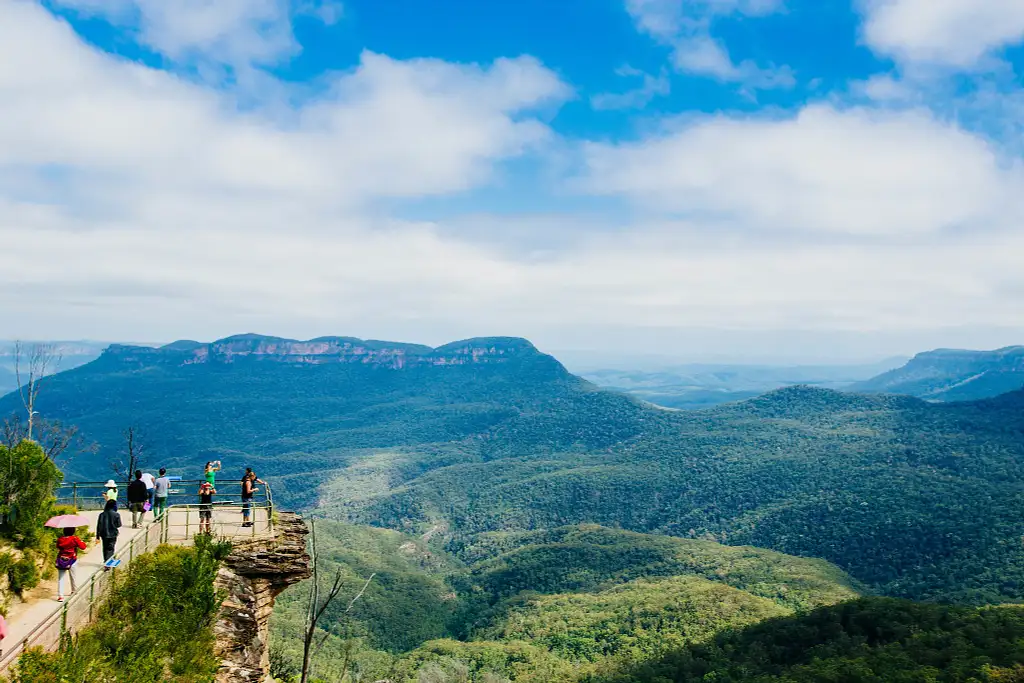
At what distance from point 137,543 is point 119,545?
0.69 meters

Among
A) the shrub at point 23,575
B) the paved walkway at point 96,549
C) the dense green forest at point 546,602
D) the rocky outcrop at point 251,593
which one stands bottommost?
the dense green forest at point 546,602

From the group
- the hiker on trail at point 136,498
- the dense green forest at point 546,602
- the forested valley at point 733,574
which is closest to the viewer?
the hiker on trail at point 136,498

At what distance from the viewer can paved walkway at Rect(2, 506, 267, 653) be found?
17.2m

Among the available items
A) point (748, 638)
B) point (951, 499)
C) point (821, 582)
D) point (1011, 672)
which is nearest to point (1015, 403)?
point (951, 499)

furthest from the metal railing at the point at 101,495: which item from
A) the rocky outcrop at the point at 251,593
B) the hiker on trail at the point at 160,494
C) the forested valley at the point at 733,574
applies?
the forested valley at the point at 733,574

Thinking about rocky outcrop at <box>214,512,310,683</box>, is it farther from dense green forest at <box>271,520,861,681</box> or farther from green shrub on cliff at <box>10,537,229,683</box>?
dense green forest at <box>271,520,861,681</box>

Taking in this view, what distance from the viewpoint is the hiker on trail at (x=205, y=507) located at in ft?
79.5

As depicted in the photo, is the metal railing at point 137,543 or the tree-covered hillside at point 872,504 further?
the tree-covered hillside at point 872,504

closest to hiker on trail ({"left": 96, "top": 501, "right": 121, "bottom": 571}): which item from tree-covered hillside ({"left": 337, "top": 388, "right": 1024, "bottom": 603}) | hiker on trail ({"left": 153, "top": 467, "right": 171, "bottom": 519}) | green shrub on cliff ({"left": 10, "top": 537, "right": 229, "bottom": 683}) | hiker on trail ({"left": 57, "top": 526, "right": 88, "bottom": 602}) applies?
green shrub on cliff ({"left": 10, "top": 537, "right": 229, "bottom": 683})

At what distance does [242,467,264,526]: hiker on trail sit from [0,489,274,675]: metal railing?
0.23m

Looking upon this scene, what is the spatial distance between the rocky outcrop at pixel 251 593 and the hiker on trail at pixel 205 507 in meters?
1.95

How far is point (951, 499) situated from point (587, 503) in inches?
3970

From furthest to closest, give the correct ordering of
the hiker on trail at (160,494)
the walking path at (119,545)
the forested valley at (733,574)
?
1. the forested valley at (733,574)
2. the hiker on trail at (160,494)
3. the walking path at (119,545)

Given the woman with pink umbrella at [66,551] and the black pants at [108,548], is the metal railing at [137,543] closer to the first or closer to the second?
the black pants at [108,548]
